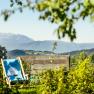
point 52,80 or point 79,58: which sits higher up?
point 79,58

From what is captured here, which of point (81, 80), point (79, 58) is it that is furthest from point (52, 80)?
point (79, 58)

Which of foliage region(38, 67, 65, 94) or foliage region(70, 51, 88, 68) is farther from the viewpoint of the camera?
foliage region(70, 51, 88, 68)

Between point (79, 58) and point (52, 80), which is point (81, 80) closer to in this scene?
point (52, 80)

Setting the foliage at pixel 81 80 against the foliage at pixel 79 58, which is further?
the foliage at pixel 79 58

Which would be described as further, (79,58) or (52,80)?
(79,58)

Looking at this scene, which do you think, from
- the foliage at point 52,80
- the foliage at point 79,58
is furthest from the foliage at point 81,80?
the foliage at point 79,58

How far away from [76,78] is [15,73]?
Result: 10655 mm

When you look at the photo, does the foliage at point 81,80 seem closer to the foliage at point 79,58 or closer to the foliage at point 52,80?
the foliage at point 52,80

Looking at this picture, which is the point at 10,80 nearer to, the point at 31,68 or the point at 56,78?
the point at 31,68

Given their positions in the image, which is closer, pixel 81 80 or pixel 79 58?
pixel 81 80

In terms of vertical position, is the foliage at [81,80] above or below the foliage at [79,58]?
below

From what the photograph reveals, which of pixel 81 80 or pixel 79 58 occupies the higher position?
pixel 79 58

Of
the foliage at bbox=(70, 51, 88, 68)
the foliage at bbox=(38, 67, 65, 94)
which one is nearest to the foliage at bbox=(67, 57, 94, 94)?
the foliage at bbox=(38, 67, 65, 94)

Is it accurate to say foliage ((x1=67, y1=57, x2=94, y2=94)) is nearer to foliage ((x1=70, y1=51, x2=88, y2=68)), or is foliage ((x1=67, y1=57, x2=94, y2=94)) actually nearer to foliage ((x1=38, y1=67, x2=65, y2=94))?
foliage ((x1=38, y1=67, x2=65, y2=94))
